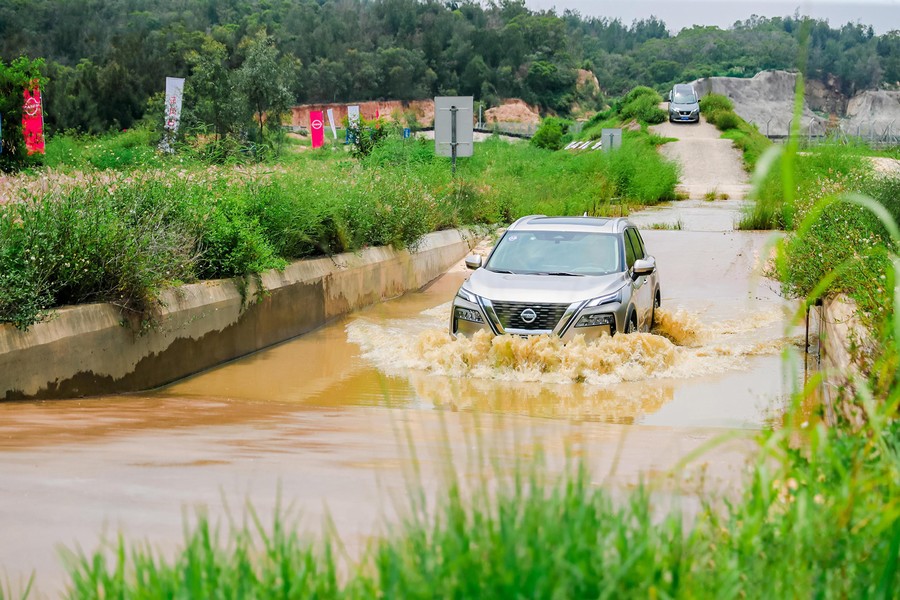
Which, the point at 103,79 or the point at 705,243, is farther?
the point at 103,79

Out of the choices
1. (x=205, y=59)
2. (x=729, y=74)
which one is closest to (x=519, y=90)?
(x=729, y=74)

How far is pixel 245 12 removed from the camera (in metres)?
150

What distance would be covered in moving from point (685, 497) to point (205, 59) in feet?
216

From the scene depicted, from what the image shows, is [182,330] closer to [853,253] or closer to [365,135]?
[853,253]

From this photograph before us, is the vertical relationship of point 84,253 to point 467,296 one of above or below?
above

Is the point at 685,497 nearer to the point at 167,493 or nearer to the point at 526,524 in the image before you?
the point at 526,524

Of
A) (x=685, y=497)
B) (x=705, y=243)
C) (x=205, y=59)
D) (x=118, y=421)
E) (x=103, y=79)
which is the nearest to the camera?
(x=685, y=497)

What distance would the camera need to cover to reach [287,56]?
2872 inches

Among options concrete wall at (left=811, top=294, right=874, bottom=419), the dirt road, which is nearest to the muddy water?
concrete wall at (left=811, top=294, right=874, bottom=419)

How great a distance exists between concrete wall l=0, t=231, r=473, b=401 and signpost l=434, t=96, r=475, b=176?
27.2 ft

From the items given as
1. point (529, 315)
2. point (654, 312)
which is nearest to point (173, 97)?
point (654, 312)

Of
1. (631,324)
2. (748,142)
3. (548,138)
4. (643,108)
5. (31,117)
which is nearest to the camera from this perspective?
(631,324)

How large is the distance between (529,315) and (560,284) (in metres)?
0.70

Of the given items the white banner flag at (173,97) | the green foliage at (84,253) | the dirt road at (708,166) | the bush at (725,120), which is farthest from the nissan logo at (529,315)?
the bush at (725,120)
